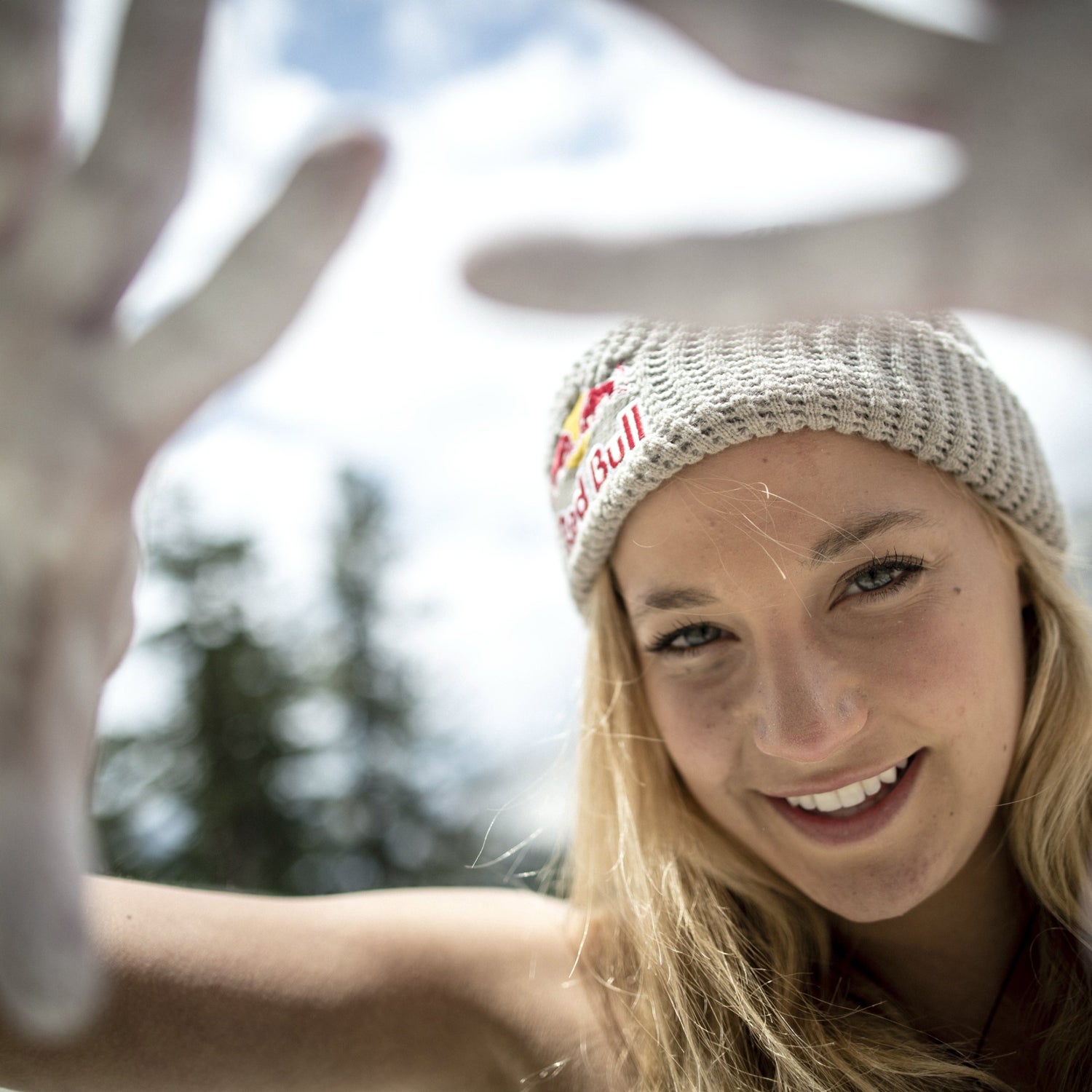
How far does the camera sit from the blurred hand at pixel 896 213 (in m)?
0.60

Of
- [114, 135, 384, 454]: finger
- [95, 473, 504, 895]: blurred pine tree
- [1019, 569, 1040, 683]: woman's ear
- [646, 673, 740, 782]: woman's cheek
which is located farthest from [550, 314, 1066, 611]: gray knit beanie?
[95, 473, 504, 895]: blurred pine tree

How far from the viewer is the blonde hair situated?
149 cm

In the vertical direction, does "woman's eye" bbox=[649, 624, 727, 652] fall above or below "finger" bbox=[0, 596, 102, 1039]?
above

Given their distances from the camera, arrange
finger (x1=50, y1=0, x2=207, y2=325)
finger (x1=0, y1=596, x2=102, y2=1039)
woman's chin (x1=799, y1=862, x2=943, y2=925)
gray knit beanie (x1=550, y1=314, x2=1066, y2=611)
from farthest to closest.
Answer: woman's chin (x1=799, y1=862, x2=943, y2=925), gray knit beanie (x1=550, y1=314, x2=1066, y2=611), finger (x1=0, y1=596, x2=102, y2=1039), finger (x1=50, y1=0, x2=207, y2=325)

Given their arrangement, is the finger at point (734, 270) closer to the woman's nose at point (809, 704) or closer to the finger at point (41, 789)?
the finger at point (41, 789)

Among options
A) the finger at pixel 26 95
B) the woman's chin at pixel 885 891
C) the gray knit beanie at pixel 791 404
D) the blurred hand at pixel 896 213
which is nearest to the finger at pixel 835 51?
the blurred hand at pixel 896 213

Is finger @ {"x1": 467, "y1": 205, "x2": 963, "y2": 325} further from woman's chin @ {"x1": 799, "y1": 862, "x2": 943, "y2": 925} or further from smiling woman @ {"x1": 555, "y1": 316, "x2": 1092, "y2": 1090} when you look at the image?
A: woman's chin @ {"x1": 799, "y1": 862, "x2": 943, "y2": 925}

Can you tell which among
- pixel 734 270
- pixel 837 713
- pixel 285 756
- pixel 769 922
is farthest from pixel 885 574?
pixel 285 756

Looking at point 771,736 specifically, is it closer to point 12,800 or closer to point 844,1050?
point 844,1050

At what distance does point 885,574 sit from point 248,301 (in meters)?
1.06

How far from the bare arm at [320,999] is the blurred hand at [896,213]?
1435 millimetres

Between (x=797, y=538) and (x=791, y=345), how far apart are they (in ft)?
0.97

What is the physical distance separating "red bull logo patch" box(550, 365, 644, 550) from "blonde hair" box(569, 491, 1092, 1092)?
0.20 meters

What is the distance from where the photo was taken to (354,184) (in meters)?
0.71
